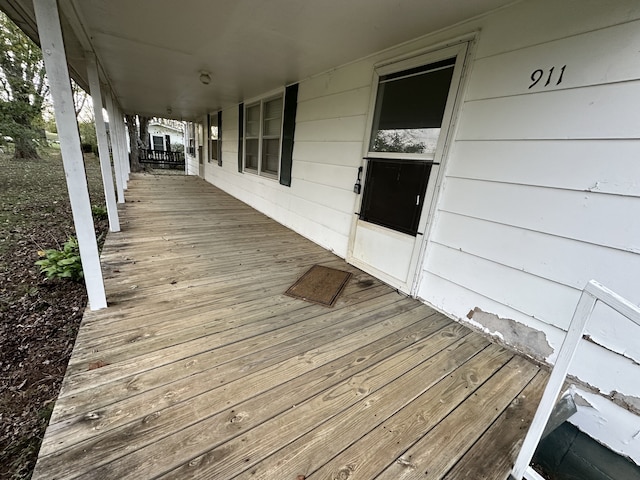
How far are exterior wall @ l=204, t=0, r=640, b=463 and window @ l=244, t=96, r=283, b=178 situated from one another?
274cm

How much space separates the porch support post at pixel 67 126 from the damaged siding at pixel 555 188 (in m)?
2.45

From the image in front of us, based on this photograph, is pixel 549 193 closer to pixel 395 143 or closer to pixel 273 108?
pixel 395 143

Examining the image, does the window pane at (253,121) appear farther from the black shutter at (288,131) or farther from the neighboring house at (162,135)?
the neighboring house at (162,135)

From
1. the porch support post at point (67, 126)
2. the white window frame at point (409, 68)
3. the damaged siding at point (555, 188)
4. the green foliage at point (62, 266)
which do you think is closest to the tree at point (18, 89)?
the green foliage at point (62, 266)

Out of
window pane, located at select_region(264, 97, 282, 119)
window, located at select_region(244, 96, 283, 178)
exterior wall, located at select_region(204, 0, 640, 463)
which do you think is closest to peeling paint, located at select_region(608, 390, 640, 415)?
exterior wall, located at select_region(204, 0, 640, 463)

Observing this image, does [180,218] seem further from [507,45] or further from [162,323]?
[507,45]

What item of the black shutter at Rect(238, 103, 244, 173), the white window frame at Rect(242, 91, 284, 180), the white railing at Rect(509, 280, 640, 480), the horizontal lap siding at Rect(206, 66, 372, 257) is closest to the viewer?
the white railing at Rect(509, 280, 640, 480)

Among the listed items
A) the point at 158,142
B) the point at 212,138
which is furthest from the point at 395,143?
the point at 158,142

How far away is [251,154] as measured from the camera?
18.0ft

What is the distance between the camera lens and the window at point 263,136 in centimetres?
458

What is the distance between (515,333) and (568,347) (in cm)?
109

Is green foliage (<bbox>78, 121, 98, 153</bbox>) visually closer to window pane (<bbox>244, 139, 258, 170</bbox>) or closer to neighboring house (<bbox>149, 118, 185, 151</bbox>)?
neighboring house (<bbox>149, 118, 185, 151</bbox>)

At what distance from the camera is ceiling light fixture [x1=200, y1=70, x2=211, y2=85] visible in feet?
12.4

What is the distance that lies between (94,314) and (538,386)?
2.77 metres
